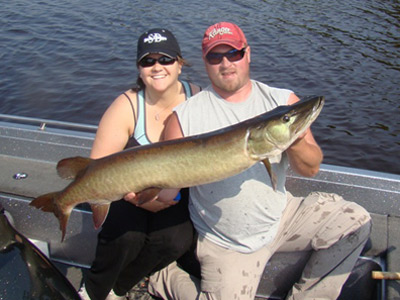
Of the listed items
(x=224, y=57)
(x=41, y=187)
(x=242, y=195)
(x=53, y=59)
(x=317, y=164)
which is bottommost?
(x=53, y=59)

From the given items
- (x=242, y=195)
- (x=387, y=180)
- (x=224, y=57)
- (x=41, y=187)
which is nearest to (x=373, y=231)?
(x=387, y=180)

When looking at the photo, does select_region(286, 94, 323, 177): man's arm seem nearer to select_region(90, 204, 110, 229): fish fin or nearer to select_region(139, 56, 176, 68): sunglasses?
select_region(139, 56, 176, 68): sunglasses

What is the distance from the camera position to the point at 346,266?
3.30 m

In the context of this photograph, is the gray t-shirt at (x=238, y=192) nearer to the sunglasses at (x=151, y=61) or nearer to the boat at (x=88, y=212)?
the sunglasses at (x=151, y=61)

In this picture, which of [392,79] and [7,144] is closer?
[7,144]

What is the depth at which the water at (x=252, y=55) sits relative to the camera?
927cm

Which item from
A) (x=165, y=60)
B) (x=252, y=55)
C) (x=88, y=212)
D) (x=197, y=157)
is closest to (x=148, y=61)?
(x=165, y=60)

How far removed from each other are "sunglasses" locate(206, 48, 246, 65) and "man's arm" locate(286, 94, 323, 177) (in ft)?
2.32

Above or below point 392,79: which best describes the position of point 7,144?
above

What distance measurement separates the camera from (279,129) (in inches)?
100.0

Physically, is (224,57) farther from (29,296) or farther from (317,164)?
(29,296)

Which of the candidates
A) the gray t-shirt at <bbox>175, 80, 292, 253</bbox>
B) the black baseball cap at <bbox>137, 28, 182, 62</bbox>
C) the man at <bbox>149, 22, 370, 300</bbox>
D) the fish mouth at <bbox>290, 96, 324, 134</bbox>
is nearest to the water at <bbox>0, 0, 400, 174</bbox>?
the man at <bbox>149, 22, 370, 300</bbox>

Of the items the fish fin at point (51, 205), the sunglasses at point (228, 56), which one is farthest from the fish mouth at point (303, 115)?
the fish fin at point (51, 205)

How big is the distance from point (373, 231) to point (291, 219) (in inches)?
29.1
